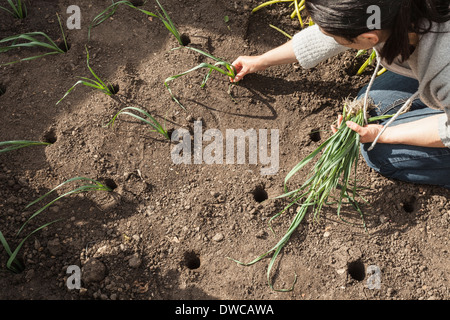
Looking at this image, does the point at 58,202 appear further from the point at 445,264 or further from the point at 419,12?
the point at 445,264

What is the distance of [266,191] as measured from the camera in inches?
69.1

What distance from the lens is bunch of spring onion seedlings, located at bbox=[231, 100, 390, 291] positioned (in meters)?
1.55

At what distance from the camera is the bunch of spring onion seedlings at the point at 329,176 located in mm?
1546

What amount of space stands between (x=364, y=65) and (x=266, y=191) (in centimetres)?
77

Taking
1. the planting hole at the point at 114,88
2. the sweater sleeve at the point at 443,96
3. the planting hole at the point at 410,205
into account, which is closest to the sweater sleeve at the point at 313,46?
the sweater sleeve at the point at 443,96

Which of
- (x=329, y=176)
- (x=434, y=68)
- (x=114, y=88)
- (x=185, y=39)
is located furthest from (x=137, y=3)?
(x=434, y=68)

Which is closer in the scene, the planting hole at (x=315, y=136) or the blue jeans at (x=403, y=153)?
the blue jeans at (x=403, y=153)

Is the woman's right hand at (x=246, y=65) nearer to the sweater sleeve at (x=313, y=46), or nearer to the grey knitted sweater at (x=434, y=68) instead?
the sweater sleeve at (x=313, y=46)

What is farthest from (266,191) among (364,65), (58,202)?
(58,202)

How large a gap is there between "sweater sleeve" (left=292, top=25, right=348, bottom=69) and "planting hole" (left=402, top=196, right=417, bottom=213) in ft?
2.38

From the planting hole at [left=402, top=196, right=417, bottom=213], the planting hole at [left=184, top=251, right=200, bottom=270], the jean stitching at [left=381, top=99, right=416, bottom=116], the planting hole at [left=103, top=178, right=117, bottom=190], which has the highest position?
the jean stitching at [left=381, top=99, right=416, bottom=116]

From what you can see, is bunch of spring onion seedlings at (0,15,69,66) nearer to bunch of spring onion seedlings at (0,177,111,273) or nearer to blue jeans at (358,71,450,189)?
bunch of spring onion seedlings at (0,177,111,273)

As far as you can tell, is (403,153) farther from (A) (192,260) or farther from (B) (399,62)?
(A) (192,260)

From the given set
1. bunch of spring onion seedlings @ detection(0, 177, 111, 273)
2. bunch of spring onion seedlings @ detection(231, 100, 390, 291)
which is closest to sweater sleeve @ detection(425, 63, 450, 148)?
bunch of spring onion seedlings @ detection(231, 100, 390, 291)
